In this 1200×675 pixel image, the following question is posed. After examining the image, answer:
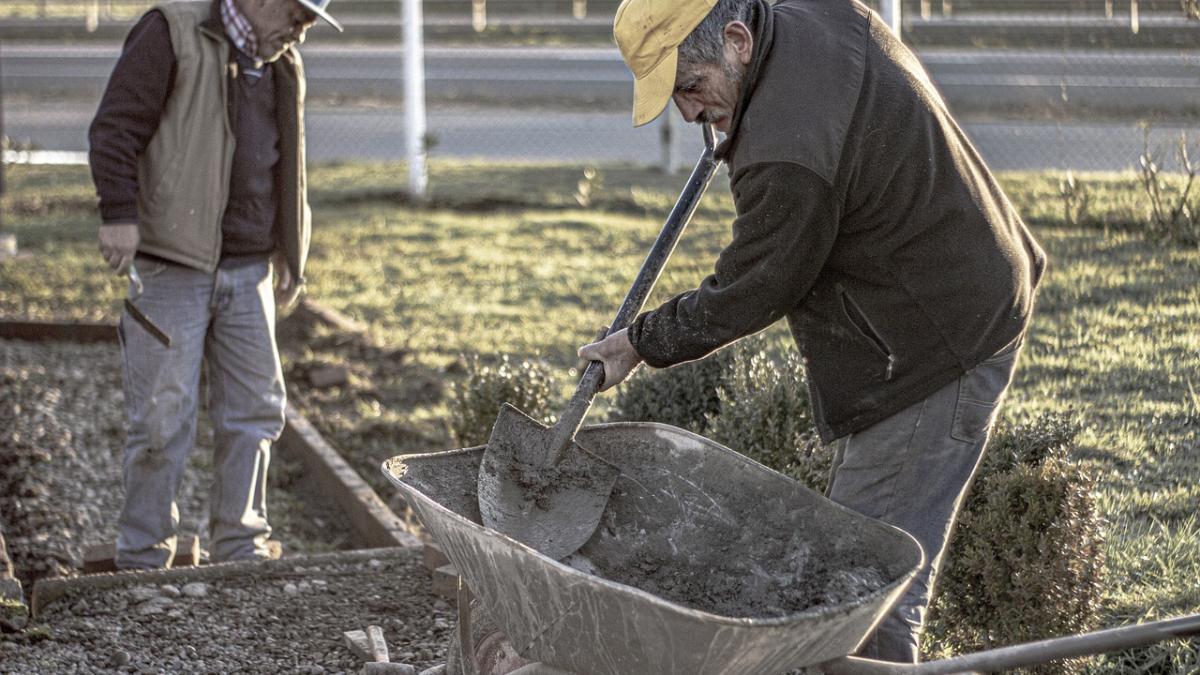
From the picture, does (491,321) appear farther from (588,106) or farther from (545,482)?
(588,106)

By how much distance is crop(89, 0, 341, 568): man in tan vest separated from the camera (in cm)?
441

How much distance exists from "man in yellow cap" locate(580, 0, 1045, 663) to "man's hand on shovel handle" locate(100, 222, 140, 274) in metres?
1.89

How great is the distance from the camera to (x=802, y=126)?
2793mm

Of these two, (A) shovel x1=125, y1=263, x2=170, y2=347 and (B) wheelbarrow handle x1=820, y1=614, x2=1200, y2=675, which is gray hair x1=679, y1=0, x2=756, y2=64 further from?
(A) shovel x1=125, y1=263, x2=170, y2=347

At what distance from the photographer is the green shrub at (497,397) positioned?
5113mm

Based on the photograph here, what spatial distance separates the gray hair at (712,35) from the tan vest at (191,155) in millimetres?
2147

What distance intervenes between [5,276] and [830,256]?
7319 mm

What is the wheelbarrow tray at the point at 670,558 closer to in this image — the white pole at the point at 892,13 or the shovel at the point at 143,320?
the shovel at the point at 143,320

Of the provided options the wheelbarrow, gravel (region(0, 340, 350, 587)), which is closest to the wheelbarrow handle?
the wheelbarrow

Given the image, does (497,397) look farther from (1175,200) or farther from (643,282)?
(1175,200)

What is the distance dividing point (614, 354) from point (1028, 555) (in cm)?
117

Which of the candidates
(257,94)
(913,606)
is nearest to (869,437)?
(913,606)

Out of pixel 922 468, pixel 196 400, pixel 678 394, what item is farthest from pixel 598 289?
pixel 922 468

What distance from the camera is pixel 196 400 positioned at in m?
4.69
